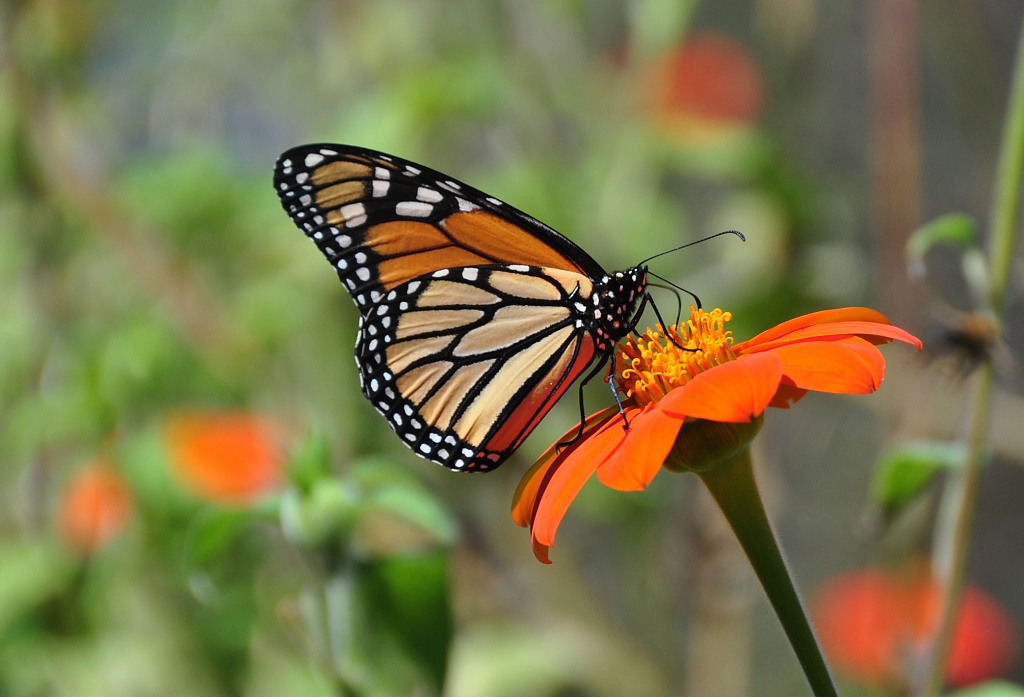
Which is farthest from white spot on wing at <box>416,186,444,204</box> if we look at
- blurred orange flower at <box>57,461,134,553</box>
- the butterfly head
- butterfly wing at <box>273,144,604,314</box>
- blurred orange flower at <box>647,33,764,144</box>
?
blurred orange flower at <box>647,33,764,144</box>

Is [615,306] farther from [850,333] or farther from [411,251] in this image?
[850,333]

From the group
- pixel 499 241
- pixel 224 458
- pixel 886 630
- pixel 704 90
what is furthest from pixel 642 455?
pixel 704 90

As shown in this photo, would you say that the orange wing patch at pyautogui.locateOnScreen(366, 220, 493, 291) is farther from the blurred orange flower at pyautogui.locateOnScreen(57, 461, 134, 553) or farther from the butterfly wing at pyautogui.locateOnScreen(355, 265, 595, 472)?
the blurred orange flower at pyautogui.locateOnScreen(57, 461, 134, 553)

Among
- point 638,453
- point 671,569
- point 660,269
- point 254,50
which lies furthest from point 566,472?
point 254,50

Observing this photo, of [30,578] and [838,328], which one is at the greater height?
[838,328]

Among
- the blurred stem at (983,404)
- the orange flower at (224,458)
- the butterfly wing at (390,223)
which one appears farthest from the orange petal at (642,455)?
the orange flower at (224,458)

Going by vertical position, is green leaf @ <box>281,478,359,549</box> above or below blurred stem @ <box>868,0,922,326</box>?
below

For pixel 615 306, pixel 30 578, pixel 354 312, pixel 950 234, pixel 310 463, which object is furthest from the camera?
pixel 354 312

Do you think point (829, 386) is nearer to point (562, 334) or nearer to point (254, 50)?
point (562, 334)
